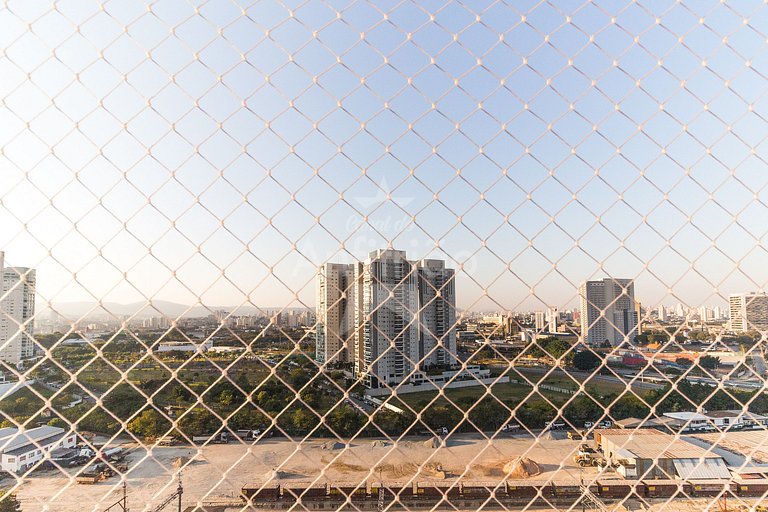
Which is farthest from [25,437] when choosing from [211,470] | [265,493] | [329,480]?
[329,480]

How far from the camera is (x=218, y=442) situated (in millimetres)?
1372

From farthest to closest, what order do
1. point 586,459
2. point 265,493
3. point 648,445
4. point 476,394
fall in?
point 586,459
point 476,394
point 265,493
point 648,445

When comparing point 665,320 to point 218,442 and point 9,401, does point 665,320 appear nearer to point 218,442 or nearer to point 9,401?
point 218,442

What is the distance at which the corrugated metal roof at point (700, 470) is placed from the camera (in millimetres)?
1117

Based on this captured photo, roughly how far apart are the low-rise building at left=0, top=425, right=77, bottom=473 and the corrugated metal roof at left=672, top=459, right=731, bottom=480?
1.50m

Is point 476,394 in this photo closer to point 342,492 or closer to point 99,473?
point 342,492

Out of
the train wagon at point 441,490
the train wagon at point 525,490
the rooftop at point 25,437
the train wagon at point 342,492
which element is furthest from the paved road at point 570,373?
the rooftop at point 25,437

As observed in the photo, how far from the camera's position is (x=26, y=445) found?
0.92m

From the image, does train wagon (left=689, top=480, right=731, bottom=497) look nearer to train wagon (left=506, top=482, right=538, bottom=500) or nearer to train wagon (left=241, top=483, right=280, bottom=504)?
train wagon (left=506, top=482, right=538, bottom=500)

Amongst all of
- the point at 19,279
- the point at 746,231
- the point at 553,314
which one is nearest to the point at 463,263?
the point at 553,314

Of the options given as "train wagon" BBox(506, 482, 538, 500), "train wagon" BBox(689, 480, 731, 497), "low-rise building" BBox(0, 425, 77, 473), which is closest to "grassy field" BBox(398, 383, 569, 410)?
"train wagon" BBox(506, 482, 538, 500)

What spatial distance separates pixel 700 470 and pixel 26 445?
1.72 metres

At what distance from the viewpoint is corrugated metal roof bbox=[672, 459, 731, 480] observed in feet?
3.66

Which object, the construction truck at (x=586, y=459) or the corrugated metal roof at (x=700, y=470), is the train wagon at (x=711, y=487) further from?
the construction truck at (x=586, y=459)
